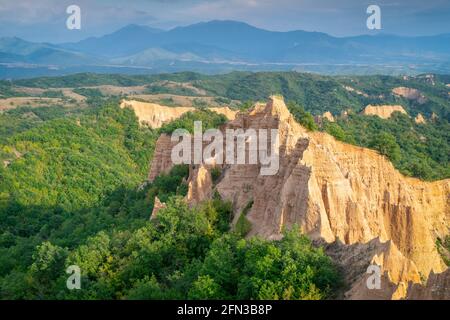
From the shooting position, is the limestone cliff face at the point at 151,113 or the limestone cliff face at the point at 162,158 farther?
the limestone cliff face at the point at 151,113

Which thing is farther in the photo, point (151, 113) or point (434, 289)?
point (151, 113)

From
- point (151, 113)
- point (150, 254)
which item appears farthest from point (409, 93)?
point (150, 254)

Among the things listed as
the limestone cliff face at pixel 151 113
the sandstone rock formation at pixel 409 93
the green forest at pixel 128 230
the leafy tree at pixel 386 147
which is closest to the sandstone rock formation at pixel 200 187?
the green forest at pixel 128 230

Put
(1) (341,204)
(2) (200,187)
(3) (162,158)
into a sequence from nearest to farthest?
(1) (341,204) → (2) (200,187) → (3) (162,158)

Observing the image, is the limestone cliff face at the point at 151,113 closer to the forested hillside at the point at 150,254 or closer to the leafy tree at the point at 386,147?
the forested hillside at the point at 150,254

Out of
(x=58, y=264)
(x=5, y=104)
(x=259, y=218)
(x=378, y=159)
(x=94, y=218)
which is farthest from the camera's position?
(x=5, y=104)

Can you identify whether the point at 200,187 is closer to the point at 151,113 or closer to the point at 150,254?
the point at 150,254

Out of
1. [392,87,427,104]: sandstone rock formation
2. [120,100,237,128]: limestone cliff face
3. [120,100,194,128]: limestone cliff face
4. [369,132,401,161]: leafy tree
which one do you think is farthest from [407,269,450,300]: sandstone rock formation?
[392,87,427,104]: sandstone rock formation

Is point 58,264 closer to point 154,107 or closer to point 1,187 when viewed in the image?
point 1,187
